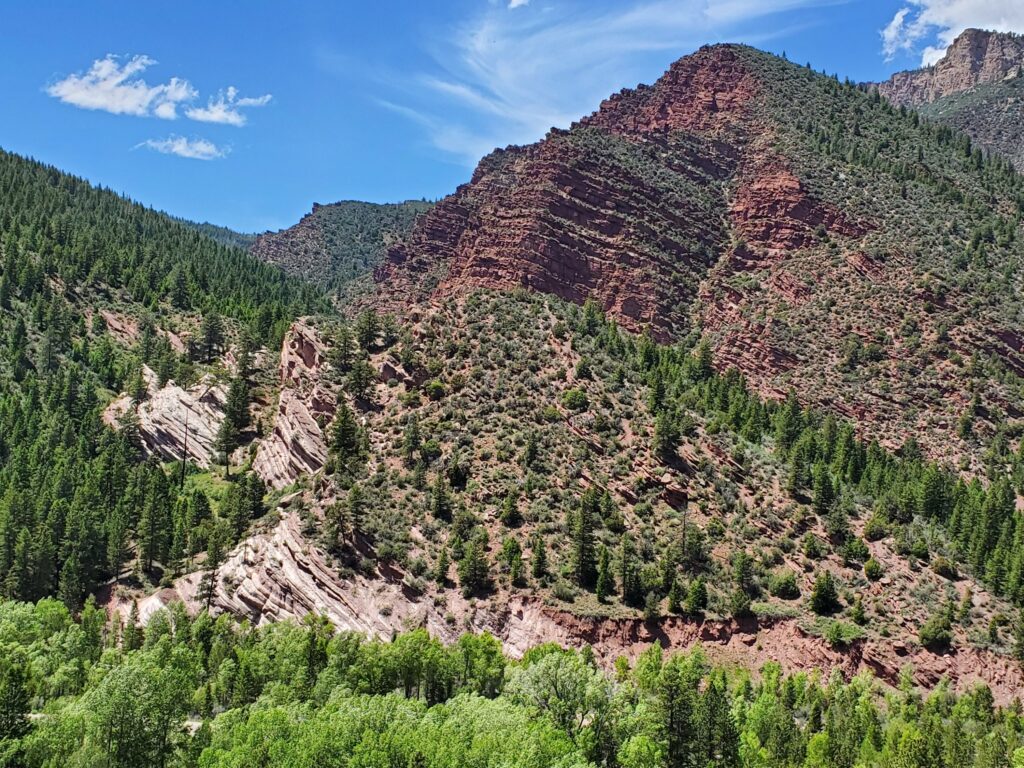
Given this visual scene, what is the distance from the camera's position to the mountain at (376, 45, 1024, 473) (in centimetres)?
11688

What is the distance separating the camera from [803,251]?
139125 millimetres

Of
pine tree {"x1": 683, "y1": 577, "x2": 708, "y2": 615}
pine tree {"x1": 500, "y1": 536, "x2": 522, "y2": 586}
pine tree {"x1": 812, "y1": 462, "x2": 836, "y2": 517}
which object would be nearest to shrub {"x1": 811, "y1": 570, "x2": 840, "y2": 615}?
pine tree {"x1": 683, "y1": 577, "x2": 708, "y2": 615}

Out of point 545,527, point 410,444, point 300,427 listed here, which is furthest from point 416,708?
point 300,427

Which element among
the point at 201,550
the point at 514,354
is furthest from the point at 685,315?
the point at 201,550

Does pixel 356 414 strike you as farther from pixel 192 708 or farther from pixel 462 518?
pixel 192 708

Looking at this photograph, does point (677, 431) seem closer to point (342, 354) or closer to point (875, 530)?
point (875, 530)

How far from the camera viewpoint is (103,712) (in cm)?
4134

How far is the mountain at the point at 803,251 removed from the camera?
116875 mm

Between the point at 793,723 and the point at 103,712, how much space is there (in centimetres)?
4157

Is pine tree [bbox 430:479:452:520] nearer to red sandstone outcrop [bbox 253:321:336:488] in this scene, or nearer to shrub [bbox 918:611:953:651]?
red sandstone outcrop [bbox 253:321:336:488]

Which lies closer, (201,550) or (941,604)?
(941,604)

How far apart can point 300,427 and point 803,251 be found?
96.8 m

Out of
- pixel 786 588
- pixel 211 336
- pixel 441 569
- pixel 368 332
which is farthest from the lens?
pixel 211 336

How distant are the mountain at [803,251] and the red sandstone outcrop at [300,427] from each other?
1374 inches
